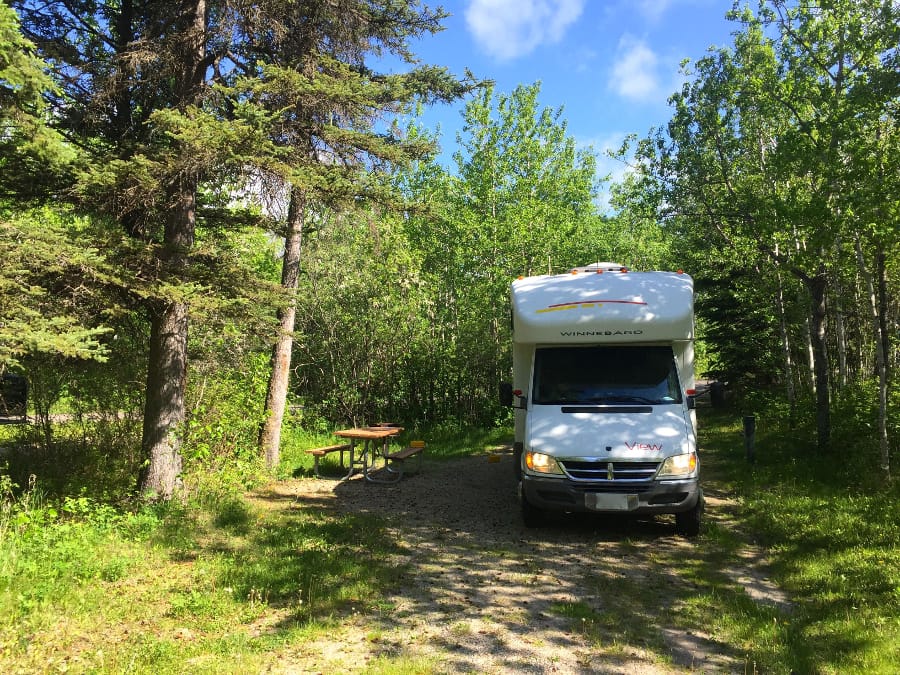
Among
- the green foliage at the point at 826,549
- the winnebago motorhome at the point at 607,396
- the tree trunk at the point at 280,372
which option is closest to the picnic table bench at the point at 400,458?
the tree trunk at the point at 280,372

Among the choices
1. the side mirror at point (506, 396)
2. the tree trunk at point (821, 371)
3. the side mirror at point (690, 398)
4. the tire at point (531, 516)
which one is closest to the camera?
the side mirror at point (690, 398)

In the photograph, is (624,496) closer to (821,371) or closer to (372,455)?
(821,371)

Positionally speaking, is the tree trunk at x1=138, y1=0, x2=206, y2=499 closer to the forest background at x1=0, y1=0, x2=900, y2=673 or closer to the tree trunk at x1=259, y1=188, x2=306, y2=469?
the forest background at x1=0, y1=0, x2=900, y2=673

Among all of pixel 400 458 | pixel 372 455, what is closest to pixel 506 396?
pixel 400 458

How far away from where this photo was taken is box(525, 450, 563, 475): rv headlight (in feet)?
21.1

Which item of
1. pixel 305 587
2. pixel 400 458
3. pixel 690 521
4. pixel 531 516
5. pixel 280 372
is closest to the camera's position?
pixel 305 587

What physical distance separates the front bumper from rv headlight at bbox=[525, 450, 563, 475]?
0.11 meters

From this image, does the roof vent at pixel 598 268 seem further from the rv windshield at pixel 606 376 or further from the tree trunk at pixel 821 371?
the tree trunk at pixel 821 371

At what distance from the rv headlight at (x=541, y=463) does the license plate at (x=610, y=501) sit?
43 cm

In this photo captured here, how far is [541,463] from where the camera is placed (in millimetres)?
6496

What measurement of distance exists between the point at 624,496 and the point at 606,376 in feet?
5.35

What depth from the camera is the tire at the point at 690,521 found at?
21.8 feet

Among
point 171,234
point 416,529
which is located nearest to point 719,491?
point 416,529

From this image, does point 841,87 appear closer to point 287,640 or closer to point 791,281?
point 791,281
